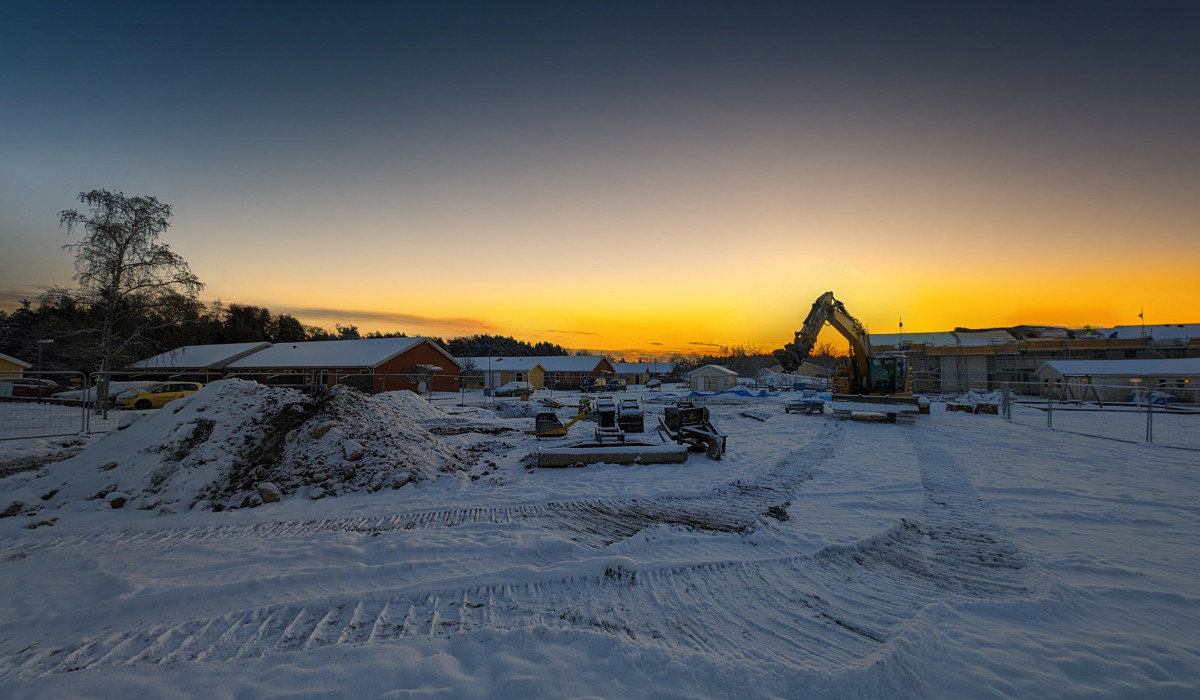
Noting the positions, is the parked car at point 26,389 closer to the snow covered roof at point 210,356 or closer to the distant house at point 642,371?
the snow covered roof at point 210,356

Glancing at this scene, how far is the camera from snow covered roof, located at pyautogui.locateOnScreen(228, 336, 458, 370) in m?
38.0

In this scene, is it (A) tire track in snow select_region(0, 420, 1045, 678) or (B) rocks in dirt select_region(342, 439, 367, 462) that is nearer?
(A) tire track in snow select_region(0, 420, 1045, 678)

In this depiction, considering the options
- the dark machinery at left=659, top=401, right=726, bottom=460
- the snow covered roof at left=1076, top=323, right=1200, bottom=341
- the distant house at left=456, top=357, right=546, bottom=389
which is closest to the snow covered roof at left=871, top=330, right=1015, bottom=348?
the snow covered roof at left=1076, top=323, right=1200, bottom=341

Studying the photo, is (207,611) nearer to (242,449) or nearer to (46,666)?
(46,666)

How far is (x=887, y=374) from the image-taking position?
72.0 feet

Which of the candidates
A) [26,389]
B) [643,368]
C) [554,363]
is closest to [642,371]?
[643,368]

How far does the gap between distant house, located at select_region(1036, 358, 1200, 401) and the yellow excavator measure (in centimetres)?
1528

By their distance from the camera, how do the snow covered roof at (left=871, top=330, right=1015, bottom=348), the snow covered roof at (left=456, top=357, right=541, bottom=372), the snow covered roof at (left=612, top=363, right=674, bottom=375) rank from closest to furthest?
the snow covered roof at (left=871, top=330, right=1015, bottom=348) → the snow covered roof at (left=456, top=357, right=541, bottom=372) → the snow covered roof at (left=612, top=363, right=674, bottom=375)

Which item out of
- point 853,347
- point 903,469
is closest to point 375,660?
point 903,469

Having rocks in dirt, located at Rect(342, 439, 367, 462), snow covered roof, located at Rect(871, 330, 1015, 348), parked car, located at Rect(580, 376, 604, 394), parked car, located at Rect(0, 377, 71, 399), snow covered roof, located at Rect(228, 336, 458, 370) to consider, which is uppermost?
snow covered roof, located at Rect(871, 330, 1015, 348)

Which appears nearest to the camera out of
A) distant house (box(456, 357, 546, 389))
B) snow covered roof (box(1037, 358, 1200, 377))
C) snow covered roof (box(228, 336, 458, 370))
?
snow covered roof (box(1037, 358, 1200, 377))

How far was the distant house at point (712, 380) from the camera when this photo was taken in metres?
58.2

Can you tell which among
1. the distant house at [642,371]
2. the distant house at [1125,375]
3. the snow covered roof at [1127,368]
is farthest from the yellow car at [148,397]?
the distant house at [642,371]

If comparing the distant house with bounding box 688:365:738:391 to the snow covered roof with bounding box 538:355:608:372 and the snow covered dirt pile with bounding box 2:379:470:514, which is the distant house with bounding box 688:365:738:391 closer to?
the snow covered roof with bounding box 538:355:608:372
